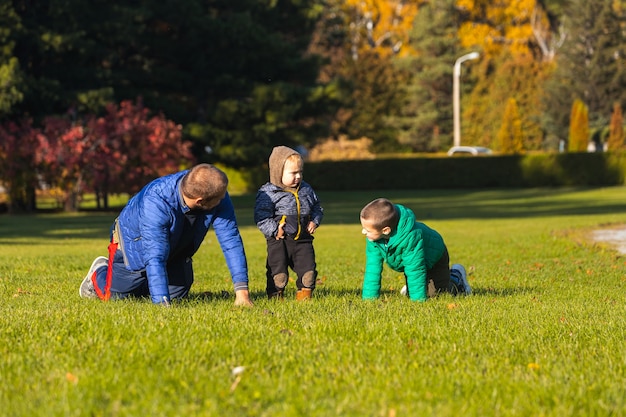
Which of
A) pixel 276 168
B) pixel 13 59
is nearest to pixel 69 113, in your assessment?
pixel 13 59

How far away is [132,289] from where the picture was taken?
8.24 metres

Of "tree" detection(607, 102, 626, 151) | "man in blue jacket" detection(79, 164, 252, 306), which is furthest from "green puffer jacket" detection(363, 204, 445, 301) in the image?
"tree" detection(607, 102, 626, 151)

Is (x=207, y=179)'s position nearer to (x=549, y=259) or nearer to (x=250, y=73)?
(x=549, y=259)

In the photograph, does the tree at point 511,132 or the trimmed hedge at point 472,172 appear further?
the tree at point 511,132

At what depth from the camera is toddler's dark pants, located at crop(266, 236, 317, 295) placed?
8.77m

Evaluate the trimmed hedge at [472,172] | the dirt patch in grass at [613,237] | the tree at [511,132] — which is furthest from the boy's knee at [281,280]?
the tree at [511,132]

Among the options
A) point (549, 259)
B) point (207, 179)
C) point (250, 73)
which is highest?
point (250, 73)

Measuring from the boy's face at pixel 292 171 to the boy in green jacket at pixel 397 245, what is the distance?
0.83 meters

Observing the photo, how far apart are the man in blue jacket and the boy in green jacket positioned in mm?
1096

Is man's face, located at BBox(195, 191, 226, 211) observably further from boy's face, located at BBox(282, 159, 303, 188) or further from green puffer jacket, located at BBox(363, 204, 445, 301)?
green puffer jacket, located at BBox(363, 204, 445, 301)

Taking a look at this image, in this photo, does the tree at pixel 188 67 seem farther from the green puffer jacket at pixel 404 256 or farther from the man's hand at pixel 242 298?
the man's hand at pixel 242 298

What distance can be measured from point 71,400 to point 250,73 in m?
37.7

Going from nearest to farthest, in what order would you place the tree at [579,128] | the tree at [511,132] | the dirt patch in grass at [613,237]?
the dirt patch in grass at [613,237] < the tree at [579,128] < the tree at [511,132]

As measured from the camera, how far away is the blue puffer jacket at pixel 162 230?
7293 millimetres
